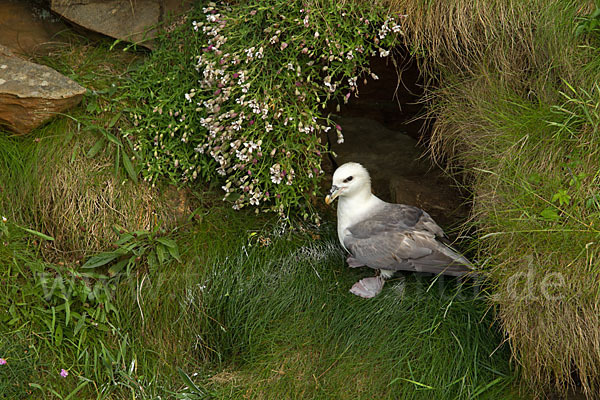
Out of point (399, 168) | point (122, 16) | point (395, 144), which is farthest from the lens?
point (395, 144)

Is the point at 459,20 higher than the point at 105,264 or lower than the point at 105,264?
higher

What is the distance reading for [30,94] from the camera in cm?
322

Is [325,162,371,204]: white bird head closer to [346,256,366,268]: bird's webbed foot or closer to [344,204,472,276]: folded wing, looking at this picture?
[344,204,472,276]: folded wing

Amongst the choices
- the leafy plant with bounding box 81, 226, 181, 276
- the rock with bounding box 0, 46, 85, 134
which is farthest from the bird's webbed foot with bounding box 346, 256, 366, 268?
the rock with bounding box 0, 46, 85, 134

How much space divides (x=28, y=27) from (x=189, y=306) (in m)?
1.96

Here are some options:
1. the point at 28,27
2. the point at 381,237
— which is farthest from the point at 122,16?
the point at 381,237

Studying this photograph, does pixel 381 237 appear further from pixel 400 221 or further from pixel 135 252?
pixel 135 252

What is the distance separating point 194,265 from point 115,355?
0.58 meters

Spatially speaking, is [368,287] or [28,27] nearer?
[368,287]

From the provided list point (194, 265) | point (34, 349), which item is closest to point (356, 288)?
point (194, 265)

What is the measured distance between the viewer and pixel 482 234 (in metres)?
2.90

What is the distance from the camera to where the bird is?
3018mm

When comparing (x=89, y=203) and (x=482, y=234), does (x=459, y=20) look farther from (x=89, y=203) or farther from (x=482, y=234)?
(x=89, y=203)

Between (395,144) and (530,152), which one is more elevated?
(530,152)
